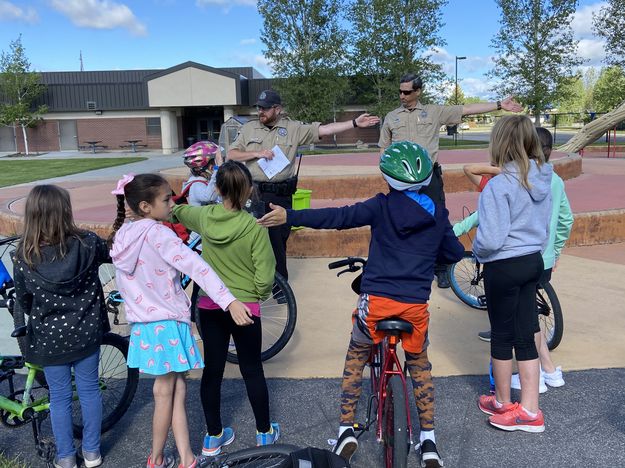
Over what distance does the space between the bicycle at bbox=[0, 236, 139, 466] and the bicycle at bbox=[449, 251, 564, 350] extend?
2748 millimetres

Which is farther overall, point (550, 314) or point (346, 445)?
point (550, 314)

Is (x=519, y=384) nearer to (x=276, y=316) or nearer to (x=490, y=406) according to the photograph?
(x=490, y=406)

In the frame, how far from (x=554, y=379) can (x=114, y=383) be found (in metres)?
2.99

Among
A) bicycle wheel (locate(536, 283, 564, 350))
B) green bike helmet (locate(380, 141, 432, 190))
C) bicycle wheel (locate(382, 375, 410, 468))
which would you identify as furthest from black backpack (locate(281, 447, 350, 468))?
bicycle wheel (locate(536, 283, 564, 350))

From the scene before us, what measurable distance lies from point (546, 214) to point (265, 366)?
2.36m

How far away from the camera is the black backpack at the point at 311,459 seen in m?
2.23

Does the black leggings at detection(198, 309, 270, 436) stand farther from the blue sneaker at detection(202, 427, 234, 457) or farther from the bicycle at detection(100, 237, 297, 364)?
the bicycle at detection(100, 237, 297, 364)

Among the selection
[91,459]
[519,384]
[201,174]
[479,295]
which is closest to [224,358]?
[91,459]

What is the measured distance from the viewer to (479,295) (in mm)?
5582

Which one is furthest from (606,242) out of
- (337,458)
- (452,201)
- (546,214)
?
(337,458)

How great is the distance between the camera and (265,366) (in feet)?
14.6

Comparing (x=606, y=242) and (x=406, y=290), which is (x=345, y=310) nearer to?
(x=406, y=290)

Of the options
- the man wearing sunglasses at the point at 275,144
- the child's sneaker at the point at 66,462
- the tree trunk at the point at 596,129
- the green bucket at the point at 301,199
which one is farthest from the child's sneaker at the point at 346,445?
the tree trunk at the point at 596,129

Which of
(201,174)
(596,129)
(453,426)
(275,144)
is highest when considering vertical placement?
(596,129)
